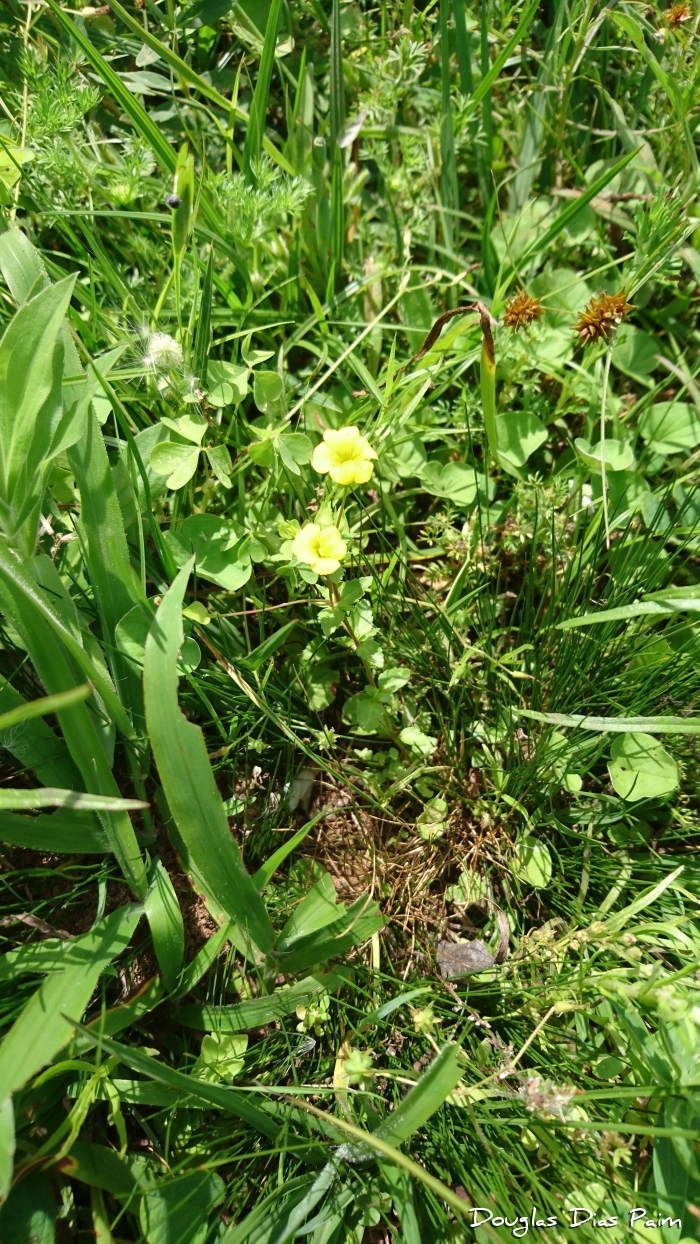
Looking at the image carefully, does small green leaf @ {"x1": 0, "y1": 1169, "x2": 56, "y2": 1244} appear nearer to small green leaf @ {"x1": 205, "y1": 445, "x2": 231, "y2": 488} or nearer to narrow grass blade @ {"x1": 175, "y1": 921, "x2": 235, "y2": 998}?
narrow grass blade @ {"x1": 175, "y1": 921, "x2": 235, "y2": 998}

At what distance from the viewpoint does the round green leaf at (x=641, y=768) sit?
191 cm

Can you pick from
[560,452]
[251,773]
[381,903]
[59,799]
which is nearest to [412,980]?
[381,903]

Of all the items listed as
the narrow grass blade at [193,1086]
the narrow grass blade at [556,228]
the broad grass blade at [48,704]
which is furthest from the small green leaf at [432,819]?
the narrow grass blade at [556,228]

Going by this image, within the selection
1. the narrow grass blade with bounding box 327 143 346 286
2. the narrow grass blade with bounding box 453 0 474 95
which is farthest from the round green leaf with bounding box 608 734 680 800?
the narrow grass blade with bounding box 453 0 474 95

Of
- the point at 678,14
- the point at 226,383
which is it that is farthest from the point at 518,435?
the point at 678,14

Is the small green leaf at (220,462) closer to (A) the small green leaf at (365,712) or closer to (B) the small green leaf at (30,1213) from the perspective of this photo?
(A) the small green leaf at (365,712)

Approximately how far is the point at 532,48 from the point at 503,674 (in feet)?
6.78

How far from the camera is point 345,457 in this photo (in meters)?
1.70

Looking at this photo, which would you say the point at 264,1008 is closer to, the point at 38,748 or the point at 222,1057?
the point at 222,1057

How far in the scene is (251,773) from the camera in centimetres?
206

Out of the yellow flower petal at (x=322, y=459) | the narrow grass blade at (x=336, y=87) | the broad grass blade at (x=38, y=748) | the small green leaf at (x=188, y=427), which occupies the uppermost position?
the narrow grass blade at (x=336, y=87)

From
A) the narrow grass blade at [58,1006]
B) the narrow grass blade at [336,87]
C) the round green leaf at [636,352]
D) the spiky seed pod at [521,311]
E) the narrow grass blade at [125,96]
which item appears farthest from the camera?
the round green leaf at [636,352]

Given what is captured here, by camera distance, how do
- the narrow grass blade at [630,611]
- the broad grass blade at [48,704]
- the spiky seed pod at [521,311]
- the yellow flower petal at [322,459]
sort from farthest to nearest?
the spiky seed pod at [521,311] < the narrow grass blade at [630,611] < the yellow flower petal at [322,459] < the broad grass blade at [48,704]

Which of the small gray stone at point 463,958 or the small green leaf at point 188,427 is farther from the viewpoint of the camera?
the small gray stone at point 463,958
